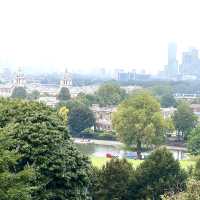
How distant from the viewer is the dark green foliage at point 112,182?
693 inches

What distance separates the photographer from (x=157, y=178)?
713 inches

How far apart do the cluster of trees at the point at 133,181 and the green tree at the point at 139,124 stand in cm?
1365

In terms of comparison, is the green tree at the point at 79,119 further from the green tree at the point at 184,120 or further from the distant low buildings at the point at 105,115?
the green tree at the point at 184,120

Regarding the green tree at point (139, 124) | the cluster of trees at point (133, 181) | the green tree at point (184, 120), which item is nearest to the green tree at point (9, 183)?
the cluster of trees at point (133, 181)

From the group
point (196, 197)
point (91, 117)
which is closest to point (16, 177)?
point (196, 197)

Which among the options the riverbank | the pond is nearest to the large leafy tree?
the pond

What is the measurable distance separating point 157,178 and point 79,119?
24.8m

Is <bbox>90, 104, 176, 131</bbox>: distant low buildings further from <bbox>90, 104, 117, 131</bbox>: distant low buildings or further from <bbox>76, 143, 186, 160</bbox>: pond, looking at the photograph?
<bbox>76, 143, 186, 160</bbox>: pond

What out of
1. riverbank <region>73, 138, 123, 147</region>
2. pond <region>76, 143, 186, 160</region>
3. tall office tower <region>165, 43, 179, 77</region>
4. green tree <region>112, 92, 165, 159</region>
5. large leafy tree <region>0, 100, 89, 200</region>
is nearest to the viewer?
large leafy tree <region>0, 100, 89, 200</region>

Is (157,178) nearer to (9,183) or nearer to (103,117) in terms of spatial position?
(9,183)

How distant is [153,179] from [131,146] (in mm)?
16629

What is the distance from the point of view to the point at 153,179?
1806 centimetres

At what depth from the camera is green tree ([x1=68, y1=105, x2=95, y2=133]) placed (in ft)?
140

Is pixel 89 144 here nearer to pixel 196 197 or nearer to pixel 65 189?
pixel 65 189
